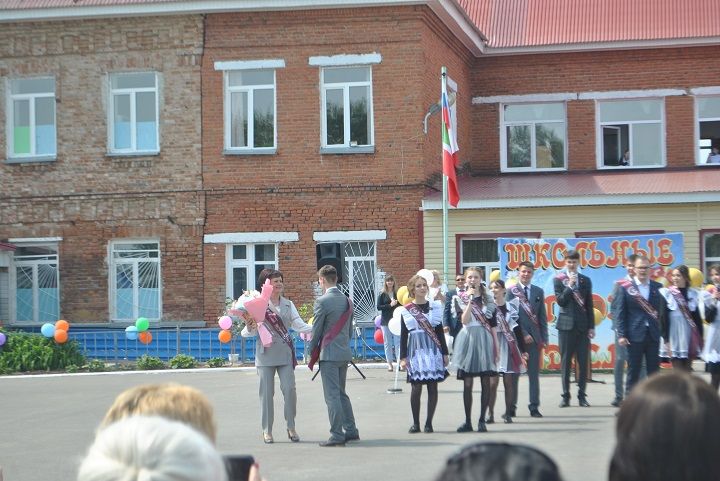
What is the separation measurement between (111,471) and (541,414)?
43.7ft

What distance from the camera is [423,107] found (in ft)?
86.9

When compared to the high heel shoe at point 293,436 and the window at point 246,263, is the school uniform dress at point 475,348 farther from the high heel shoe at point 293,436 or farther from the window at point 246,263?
the window at point 246,263

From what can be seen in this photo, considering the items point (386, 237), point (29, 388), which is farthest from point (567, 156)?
point (29, 388)

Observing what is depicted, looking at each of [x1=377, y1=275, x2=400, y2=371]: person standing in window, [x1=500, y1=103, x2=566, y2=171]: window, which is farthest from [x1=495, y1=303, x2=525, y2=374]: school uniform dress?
[x1=500, y1=103, x2=566, y2=171]: window

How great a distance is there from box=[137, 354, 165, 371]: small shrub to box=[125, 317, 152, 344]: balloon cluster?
365 millimetres

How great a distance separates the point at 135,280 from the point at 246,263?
268 centimetres

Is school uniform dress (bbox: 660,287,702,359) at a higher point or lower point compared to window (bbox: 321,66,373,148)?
lower

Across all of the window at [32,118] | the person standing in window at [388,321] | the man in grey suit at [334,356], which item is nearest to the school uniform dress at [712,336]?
the man in grey suit at [334,356]

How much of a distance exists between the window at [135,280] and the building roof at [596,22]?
10150 millimetres

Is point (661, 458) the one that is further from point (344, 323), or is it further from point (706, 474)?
point (344, 323)

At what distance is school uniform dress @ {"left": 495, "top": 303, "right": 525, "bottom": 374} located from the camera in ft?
49.1

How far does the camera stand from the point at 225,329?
76.3ft

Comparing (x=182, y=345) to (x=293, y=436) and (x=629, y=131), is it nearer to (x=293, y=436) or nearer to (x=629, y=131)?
(x=293, y=436)

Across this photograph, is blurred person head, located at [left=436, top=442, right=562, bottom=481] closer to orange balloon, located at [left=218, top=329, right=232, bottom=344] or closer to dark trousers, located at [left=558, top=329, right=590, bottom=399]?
dark trousers, located at [left=558, top=329, right=590, bottom=399]
